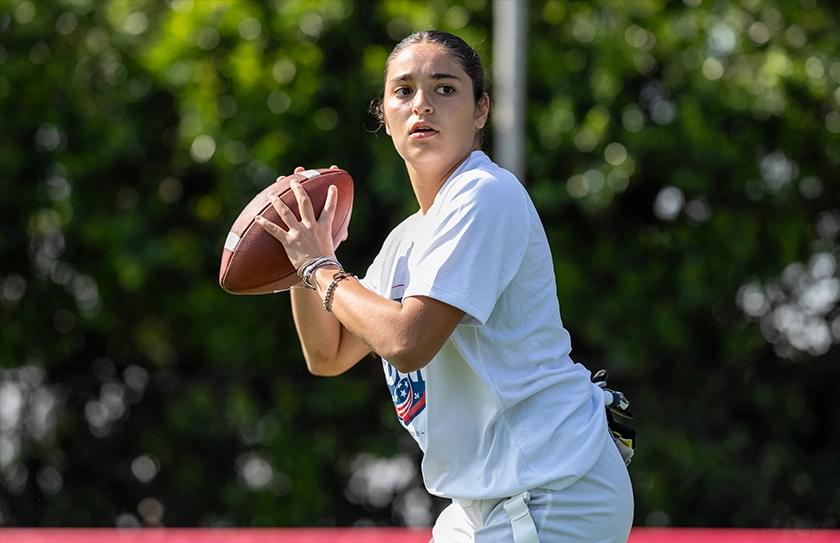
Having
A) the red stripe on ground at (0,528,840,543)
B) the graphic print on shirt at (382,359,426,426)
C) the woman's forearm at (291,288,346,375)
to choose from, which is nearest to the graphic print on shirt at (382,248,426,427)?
the graphic print on shirt at (382,359,426,426)

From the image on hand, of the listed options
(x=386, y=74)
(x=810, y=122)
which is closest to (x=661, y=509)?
(x=810, y=122)

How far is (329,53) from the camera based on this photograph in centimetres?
680

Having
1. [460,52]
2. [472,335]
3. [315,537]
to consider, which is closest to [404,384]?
[472,335]

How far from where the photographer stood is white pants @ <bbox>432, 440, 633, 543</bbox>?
235 cm

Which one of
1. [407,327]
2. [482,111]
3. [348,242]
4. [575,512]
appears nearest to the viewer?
[407,327]

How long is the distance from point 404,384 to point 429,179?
15.7 inches

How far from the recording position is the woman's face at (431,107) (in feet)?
8.16

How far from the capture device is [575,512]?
2.37 metres

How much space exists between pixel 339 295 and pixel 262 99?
14.3 ft

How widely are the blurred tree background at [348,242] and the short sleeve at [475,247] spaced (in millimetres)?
4028

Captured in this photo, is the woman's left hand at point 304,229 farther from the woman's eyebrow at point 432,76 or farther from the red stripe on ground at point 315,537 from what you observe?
the red stripe on ground at point 315,537

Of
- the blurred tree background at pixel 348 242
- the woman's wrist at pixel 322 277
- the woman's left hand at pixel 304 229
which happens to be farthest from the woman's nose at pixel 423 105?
the blurred tree background at pixel 348 242

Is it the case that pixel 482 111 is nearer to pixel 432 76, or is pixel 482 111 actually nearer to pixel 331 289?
pixel 432 76

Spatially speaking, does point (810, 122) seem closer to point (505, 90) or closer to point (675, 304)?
point (675, 304)
